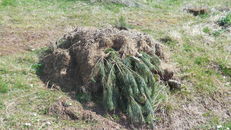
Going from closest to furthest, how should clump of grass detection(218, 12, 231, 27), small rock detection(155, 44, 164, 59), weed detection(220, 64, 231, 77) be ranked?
1. small rock detection(155, 44, 164, 59)
2. weed detection(220, 64, 231, 77)
3. clump of grass detection(218, 12, 231, 27)

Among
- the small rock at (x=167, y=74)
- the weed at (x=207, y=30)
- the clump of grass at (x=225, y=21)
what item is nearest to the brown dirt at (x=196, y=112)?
the small rock at (x=167, y=74)

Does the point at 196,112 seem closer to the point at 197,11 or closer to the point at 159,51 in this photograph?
the point at 159,51

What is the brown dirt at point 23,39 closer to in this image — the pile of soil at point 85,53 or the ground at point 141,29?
the ground at point 141,29

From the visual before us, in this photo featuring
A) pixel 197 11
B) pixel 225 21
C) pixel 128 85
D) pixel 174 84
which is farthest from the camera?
pixel 197 11

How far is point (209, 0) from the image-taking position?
13.2 metres

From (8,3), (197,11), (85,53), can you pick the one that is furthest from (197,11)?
(85,53)

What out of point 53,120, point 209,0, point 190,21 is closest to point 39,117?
point 53,120

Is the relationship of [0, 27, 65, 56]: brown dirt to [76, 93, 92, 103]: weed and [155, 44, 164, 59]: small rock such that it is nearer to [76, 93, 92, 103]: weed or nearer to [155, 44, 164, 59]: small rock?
[76, 93, 92, 103]: weed

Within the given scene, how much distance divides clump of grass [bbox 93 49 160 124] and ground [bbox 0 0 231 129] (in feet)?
1.08

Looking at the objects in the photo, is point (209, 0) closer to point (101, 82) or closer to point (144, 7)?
point (144, 7)

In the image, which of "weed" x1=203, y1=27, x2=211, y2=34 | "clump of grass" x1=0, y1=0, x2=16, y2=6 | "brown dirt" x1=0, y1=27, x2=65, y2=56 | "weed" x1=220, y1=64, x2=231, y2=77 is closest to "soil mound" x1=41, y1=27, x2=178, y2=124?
"brown dirt" x1=0, y1=27, x2=65, y2=56

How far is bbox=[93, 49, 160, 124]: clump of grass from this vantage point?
554cm

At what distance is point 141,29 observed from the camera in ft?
29.3

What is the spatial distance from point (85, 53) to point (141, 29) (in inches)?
123
